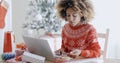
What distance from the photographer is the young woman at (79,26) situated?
1.21 m

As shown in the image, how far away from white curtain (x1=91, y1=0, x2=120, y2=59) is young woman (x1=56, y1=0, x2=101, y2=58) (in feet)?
4.86

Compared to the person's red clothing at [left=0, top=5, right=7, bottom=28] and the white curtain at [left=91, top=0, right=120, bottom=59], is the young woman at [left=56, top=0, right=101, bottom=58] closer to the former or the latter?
the person's red clothing at [left=0, top=5, right=7, bottom=28]

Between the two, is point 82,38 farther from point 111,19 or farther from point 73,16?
point 111,19

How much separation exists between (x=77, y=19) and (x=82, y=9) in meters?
0.07

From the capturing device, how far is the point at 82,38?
126cm

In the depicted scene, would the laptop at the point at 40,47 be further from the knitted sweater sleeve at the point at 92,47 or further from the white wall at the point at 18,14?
the white wall at the point at 18,14

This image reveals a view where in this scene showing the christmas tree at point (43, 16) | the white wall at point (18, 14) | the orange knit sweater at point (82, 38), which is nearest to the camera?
the orange knit sweater at point (82, 38)

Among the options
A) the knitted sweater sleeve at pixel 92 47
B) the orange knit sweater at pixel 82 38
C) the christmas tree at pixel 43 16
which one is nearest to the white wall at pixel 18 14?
the christmas tree at pixel 43 16

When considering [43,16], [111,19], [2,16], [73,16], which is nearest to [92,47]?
[73,16]

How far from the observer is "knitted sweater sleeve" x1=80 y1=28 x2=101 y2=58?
111 cm

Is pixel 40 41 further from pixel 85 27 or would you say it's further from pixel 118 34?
pixel 118 34

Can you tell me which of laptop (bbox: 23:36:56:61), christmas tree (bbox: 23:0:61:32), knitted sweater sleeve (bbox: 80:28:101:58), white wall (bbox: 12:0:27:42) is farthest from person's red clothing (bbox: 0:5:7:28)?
white wall (bbox: 12:0:27:42)

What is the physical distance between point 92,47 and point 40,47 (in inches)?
12.1

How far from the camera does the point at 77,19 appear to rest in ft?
4.08
